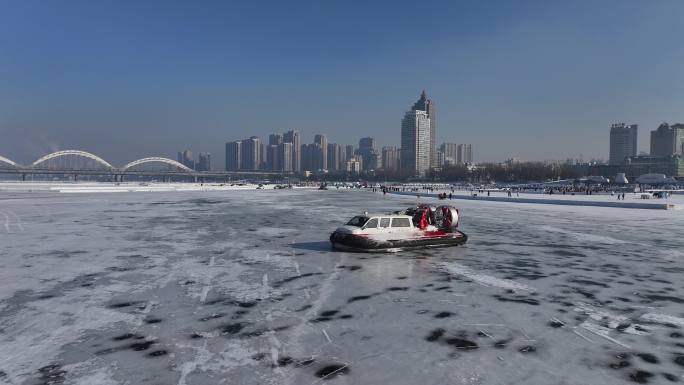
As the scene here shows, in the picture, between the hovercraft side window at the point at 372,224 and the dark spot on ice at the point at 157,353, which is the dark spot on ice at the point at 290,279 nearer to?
the hovercraft side window at the point at 372,224

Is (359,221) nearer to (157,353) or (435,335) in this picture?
(435,335)

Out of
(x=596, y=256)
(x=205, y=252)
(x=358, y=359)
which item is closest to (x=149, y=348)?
(x=358, y=359)

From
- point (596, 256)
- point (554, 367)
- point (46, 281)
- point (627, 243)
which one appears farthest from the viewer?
point (627, 243)

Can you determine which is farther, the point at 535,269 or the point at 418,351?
the point at 535,269

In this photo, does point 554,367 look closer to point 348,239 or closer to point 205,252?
point 348,239

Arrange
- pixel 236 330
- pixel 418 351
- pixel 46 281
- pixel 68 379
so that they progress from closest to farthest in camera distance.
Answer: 1. pixel 68 379
2. pixel 418 351
3. pixel 236 330
4. pixel 46 281

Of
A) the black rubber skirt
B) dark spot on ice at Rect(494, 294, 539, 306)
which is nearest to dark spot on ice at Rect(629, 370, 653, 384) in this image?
dark spot on ice at Rect(494, 294, 539, 306)
